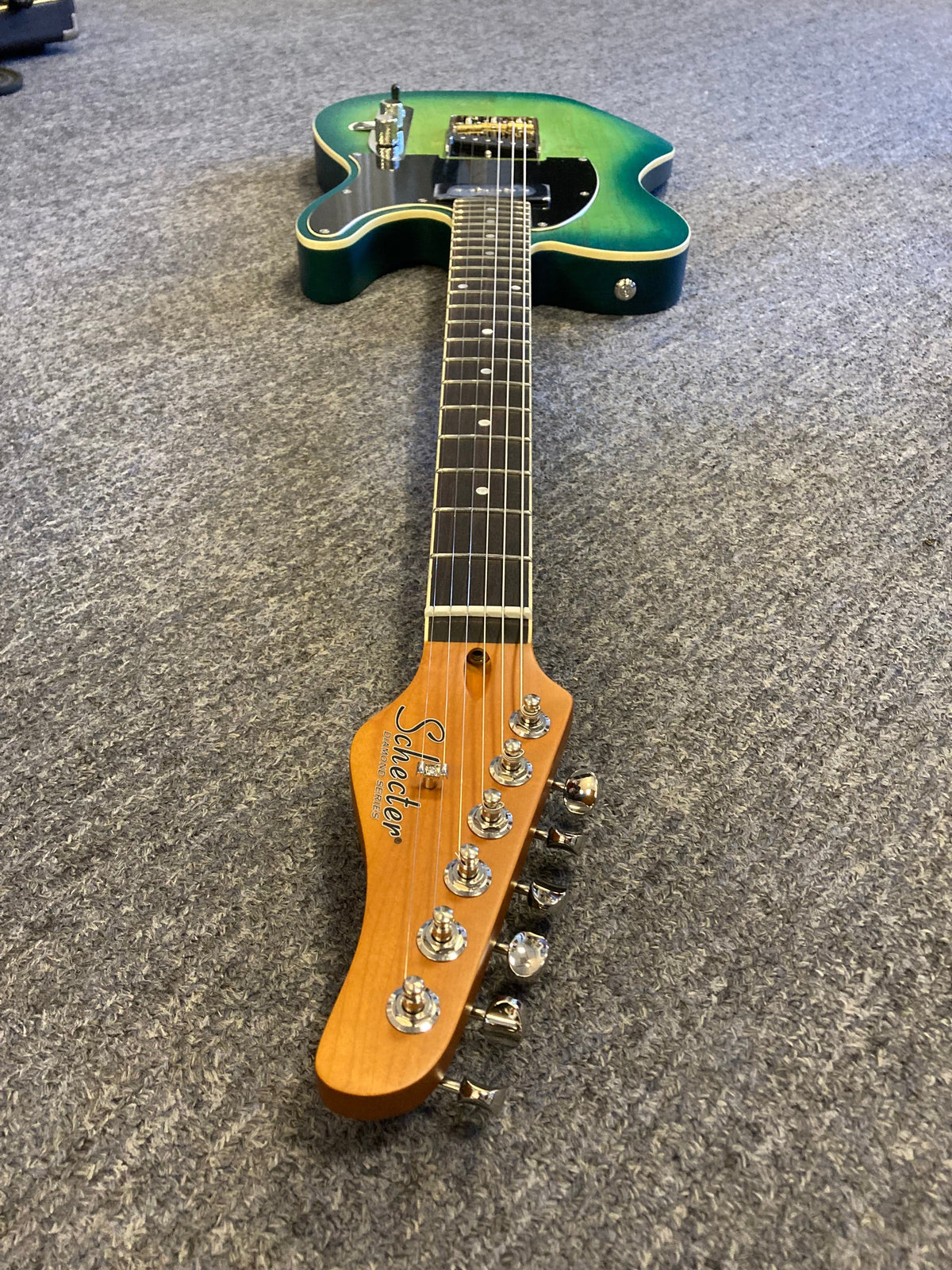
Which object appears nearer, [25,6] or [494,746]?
[494,746]

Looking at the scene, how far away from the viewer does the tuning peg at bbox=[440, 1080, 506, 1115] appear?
0.54 meters

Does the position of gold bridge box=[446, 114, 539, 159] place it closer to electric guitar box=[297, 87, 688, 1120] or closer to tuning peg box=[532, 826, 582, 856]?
electric guitar box=[297, 87, 688, 1120]

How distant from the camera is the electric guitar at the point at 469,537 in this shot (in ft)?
1.78

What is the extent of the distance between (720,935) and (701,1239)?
0.62 ft

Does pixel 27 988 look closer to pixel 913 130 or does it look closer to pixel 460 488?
pixel 460 488

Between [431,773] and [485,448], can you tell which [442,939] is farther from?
[485,448]

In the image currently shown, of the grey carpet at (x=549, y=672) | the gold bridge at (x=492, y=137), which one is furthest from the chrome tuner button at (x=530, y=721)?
the gold bridge at (x=492, y=137)

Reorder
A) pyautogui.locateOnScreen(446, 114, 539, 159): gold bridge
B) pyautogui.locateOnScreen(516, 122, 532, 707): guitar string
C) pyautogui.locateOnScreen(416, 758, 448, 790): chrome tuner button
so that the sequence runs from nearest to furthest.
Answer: pyautogui.locateOnScreen(416, 758, 448, 790): chrome tuner button → pyautogui.locateOnScreen(516, 122, 532, 707): guitar string → pyautogui.locateOnScreen(446, 114, 539, 159): gold bridge

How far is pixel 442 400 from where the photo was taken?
94 centimetres

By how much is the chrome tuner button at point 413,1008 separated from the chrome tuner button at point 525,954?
6 cm

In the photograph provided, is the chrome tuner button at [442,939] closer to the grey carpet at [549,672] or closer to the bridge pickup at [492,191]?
the grey carpet at [549,672]

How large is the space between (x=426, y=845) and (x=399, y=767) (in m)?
0.06

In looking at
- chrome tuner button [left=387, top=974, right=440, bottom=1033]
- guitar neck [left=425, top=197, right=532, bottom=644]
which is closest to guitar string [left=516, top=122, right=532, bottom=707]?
guitar neck [left=425, top=197, right=532, bottom=644]

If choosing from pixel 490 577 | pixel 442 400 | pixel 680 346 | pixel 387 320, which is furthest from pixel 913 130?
pixel 490 577
